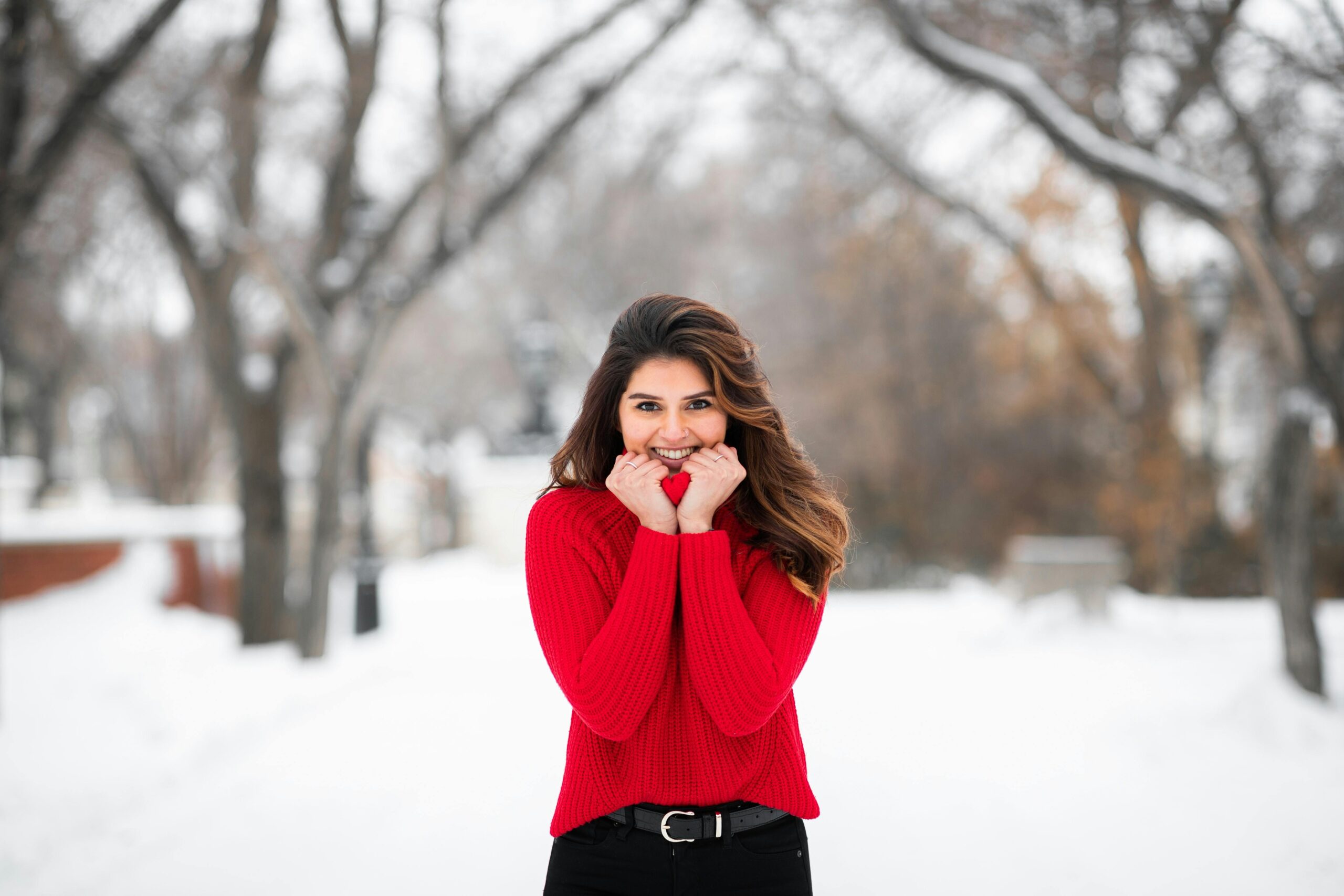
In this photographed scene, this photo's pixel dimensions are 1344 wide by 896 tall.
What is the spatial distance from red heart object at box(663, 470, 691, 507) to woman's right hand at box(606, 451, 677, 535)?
10 mm

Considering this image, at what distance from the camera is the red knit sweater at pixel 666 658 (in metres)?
1.98

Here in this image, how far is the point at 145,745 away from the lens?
256 inches

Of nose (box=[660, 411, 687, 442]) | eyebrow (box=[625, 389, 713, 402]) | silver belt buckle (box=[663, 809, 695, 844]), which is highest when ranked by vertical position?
eyebrow (box=[625, 389, 713, 402])

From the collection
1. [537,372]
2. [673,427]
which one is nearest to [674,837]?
[673,427]

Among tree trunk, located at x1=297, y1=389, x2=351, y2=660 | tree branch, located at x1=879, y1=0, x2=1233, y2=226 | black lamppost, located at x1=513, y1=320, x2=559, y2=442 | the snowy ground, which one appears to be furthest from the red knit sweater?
black lamppost, located at x1=513, y1=320, x2=559, y2=442

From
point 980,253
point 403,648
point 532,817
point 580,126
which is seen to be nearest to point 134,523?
point 403,648

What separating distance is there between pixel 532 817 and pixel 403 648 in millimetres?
4731

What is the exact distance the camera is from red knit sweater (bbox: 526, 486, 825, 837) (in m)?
1.98

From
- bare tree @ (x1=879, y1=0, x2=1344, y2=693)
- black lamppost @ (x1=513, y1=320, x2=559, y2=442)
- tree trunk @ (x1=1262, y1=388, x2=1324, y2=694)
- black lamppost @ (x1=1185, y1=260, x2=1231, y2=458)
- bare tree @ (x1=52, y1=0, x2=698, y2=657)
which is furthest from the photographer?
black lamppost @ (x1=513, y1=320, x2=559, y2=442)

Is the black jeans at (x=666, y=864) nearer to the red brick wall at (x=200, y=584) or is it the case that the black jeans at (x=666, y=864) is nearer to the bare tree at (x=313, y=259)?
the bare tree at (x=313, y=259)

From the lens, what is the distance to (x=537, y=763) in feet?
19.9

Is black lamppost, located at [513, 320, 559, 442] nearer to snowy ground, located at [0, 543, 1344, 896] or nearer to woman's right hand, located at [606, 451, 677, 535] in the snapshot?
snowy ground, located at [0, 543, 1344, 896]

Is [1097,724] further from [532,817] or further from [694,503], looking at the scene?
[694,503]

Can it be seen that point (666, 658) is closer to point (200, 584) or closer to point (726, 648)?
point (726, 648)
